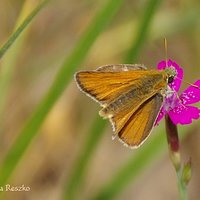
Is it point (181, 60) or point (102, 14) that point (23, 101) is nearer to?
point (181, 60)

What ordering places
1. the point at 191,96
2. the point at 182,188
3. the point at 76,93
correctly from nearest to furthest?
the point at 182,188 < the point at 191,96 < the point at 76,93

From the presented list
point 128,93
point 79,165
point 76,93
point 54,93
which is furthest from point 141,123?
point 76,93

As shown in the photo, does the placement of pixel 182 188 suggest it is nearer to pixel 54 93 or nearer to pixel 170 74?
pixel 170 74

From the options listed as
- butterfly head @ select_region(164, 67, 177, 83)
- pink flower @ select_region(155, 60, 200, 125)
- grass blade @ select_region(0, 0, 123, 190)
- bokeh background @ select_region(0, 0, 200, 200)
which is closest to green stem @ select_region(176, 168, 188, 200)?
pink flower @ select_region(155, 60, 200, 125)

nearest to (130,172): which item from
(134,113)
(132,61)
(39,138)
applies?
(132,61)

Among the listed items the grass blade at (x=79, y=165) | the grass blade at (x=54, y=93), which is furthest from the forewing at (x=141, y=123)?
the grass blade at (x=79, y=165)

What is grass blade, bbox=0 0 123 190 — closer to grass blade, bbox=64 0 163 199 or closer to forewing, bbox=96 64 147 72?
grass blade, bbox=64 0 163 199
